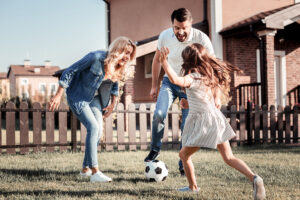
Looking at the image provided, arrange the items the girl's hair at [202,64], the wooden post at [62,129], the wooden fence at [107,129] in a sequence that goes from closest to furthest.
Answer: the girl's hair at [202,64]
the wooden fence at [107,129]
the wooden post at [62,129]

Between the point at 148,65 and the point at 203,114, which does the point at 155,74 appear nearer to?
the point at 203,114

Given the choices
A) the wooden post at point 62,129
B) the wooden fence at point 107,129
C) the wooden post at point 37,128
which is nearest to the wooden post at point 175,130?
the wooden fence at point 107,129

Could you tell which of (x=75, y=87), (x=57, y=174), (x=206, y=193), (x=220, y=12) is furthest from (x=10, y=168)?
(x=220, y=12)

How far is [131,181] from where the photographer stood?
14.8 feet

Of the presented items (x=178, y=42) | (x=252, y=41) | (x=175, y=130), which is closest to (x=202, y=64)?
(x=178, y=42)

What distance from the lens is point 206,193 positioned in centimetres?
377

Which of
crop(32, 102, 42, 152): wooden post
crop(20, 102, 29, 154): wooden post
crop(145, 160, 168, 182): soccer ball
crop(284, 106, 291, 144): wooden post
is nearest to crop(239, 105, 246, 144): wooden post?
crop(284, 106, 291, 144): wooden post

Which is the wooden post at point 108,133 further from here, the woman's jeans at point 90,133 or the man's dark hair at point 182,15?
the man's dark hair at point 182,15

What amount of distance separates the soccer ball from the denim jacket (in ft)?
3.51

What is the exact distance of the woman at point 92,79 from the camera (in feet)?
14.1

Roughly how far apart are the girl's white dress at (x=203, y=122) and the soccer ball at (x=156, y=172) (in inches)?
36.4

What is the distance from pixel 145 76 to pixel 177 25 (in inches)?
510

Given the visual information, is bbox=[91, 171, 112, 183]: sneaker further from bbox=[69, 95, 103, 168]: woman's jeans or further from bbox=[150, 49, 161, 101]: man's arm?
bbox=[150, 49, 161, 101]: man's arm

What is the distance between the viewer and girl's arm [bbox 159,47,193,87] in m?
3.24
